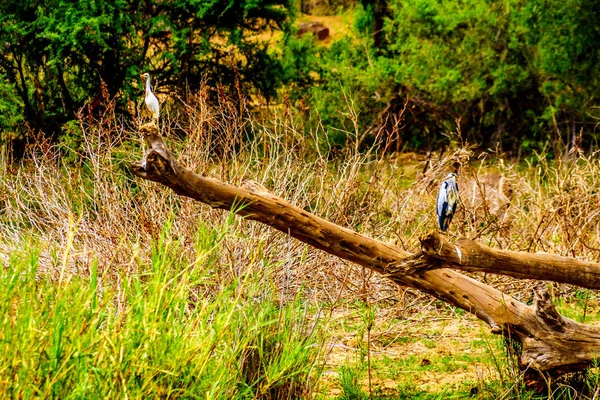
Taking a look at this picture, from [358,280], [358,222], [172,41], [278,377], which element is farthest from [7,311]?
[172,41]

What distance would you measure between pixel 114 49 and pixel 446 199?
8226 mm

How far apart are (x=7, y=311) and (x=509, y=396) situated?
286 centimetres

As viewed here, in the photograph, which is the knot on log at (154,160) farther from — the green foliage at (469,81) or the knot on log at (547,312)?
the green foliage at (469,81)

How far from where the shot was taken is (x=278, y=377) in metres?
4.75

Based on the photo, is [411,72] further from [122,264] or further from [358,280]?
[122,264]

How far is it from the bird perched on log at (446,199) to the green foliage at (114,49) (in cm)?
699

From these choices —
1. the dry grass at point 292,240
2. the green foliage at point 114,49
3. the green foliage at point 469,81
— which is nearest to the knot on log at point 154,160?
the dry grass at point 292,240

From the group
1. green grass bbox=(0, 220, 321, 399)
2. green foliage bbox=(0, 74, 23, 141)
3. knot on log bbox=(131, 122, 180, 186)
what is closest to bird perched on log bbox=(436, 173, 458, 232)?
green grass bbox=(0, 220, 321, 399)

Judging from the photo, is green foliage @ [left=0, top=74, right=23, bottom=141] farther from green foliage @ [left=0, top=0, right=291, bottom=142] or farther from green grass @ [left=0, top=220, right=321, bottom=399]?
green grass @ [left=0, top=220, right=321, bottom=399]

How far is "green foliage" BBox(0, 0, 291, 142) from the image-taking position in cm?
1266

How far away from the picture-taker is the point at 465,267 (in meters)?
Result: 5.01

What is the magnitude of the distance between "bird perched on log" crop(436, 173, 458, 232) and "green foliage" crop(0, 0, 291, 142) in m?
6.99

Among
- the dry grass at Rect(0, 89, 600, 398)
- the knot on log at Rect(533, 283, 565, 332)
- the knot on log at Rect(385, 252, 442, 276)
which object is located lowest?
the dry grass at Rect(0, 89, 600, 398)

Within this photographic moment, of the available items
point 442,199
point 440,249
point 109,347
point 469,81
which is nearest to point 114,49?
point 469,81
